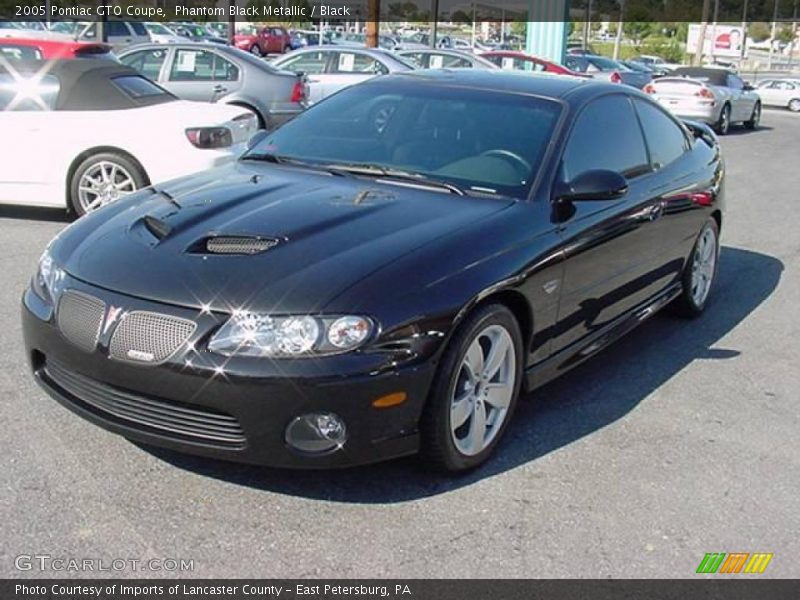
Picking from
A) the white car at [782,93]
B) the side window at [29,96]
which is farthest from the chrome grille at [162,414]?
→ the white car at [782,93]

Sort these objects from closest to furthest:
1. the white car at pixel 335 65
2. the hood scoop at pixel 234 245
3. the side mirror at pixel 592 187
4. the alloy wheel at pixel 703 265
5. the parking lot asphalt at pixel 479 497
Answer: the parking lot asphalt at pixel 479 497
the hood scoop at pixel 234 245
the side mirror at pixel 592 187
the alloy wheel at pixel 703 265
the white car at pixel 335 65

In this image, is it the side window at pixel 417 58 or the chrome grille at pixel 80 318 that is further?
the side window at pixel 417 58

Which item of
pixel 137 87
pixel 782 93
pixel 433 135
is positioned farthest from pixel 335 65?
pixel 782 93

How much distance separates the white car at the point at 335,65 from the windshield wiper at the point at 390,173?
1061 centimetres

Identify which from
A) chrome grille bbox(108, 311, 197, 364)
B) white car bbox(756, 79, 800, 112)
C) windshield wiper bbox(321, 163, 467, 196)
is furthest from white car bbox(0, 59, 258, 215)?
white car bbox(756, 79, 800, 112)

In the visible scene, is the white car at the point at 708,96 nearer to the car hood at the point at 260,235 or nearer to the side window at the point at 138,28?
the car hood at the point at 260,235

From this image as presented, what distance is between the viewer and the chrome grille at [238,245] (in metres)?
3.46

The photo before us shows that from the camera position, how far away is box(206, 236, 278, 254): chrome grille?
3461mm

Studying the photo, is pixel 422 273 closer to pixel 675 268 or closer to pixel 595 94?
pixel 595 94

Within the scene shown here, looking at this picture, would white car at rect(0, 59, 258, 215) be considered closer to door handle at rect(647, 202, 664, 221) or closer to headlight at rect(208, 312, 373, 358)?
door handle at rect(647, 202, 664, 221)

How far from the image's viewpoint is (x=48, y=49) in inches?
333

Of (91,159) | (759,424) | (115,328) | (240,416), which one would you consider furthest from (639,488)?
(91,159)

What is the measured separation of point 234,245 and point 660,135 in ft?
10.1

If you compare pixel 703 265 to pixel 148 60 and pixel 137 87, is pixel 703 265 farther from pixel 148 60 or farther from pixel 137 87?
pixel 148 60
